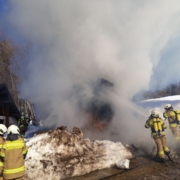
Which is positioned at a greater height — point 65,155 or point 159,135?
point 159,135

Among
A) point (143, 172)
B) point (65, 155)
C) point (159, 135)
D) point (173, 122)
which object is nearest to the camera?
point (143, 172)

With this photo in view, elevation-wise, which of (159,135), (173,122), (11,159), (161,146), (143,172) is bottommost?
(143,172)

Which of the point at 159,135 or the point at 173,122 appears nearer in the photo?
the point at 159,135

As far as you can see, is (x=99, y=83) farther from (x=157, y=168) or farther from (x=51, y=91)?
(x=157, y=168)

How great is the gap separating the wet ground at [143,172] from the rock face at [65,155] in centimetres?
30

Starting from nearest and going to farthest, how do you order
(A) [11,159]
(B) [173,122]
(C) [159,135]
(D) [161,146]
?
(A) [11,159], (D) [161,146], (C) [159,135], (B) [173,122]

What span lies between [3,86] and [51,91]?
3504 millimetres

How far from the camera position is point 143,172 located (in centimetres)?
538

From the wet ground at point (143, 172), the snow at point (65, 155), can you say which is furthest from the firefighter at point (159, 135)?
the snow at point (65, 155)

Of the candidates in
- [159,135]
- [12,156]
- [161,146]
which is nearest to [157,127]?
[159,135]

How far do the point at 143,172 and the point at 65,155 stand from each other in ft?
7.36

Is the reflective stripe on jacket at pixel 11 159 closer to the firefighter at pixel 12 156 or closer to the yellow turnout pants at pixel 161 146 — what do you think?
the firefighter at pixel 12 156

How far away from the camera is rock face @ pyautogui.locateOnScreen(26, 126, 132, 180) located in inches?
204

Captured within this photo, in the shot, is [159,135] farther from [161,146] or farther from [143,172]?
[143,172]
